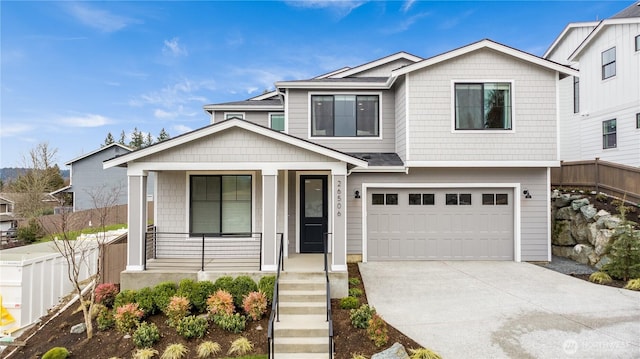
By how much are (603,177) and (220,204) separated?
491 inches

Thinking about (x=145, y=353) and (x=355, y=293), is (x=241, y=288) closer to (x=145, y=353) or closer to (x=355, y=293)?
(x=145, y=353)

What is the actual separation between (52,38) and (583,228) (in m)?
23.1

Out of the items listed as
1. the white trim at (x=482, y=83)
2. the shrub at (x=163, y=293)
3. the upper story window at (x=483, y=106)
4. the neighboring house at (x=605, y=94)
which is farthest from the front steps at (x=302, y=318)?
the neighboring house at (x=605, y=94)

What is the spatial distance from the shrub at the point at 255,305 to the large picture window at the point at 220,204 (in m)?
2.85

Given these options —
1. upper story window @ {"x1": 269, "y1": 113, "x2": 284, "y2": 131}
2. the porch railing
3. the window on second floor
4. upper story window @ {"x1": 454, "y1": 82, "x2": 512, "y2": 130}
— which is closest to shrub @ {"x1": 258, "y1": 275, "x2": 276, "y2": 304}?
the porch railing

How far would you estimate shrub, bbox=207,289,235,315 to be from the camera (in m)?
6.79

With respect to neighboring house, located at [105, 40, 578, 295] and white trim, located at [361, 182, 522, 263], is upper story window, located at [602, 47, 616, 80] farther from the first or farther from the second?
white trim, located at [361, 182, 522, 263]

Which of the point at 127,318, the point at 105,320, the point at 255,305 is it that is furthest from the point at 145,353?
the point at 255,305

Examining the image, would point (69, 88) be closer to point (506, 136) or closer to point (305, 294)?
point (305, 294)

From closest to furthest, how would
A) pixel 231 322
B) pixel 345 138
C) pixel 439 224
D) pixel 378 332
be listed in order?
pixel 378 332 < pixel 231 322 < pixel 439 224 < pixel 345 138

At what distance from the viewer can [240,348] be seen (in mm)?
5895

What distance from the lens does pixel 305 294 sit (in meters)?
7.13

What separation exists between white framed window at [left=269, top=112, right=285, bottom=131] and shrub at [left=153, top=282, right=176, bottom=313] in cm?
764

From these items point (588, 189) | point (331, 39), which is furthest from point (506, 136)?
point (331, 39)
